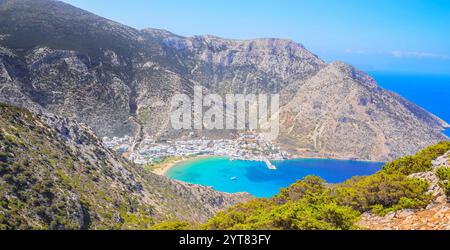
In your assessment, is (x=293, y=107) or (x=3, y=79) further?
(x=293, y=107)

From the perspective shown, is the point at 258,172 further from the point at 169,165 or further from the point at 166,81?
the point at 166,81

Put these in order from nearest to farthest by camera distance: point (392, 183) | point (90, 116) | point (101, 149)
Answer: point (392, 183), point (101, 149), point (90, 116)

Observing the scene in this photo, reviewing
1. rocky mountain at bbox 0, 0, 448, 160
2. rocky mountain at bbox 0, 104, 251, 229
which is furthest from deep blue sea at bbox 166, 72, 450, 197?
rocky mountain at bbox 0, 104, 251, 229

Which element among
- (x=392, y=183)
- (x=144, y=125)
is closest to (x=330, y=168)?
(x=144, y=125)

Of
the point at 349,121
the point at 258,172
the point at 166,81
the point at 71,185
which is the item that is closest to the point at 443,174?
the point at 71,185

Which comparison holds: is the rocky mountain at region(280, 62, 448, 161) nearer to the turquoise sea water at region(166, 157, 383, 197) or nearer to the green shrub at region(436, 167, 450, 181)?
the turquoise sea water at region(166, 157, 383, 197)

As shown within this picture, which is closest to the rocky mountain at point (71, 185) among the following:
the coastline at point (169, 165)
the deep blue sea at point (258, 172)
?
the deep blue sea at point (258, 172)

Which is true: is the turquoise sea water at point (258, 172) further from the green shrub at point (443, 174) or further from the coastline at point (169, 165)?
the green shrub at point (443, 174)
